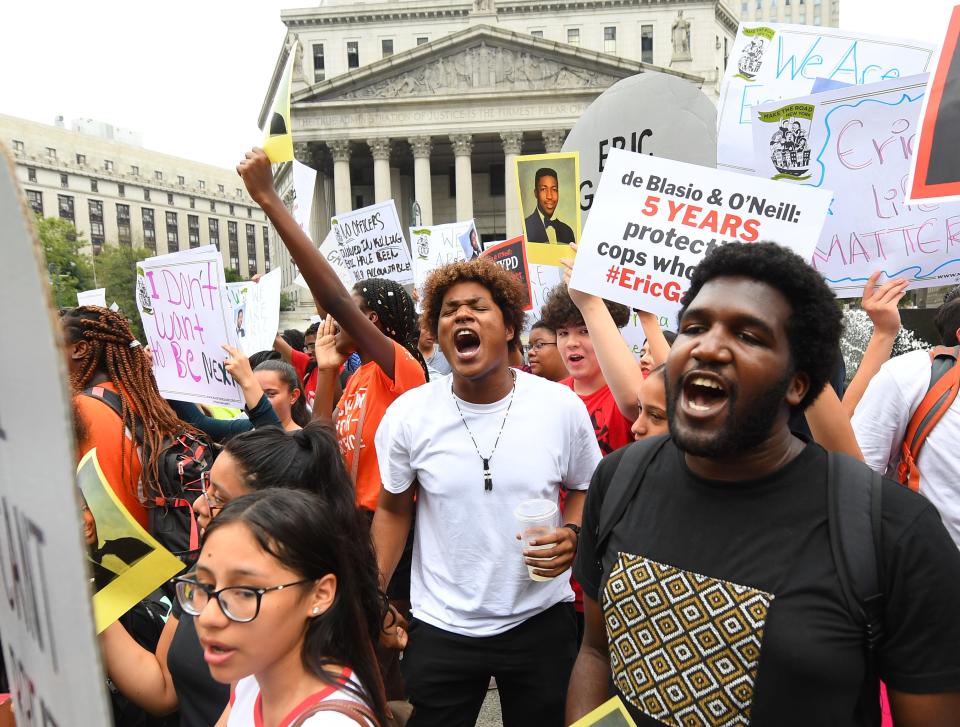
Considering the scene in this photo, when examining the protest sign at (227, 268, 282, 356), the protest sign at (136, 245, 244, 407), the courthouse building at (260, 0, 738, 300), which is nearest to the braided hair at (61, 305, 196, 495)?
Result: the protest sign at (136, 245, 244, 407)

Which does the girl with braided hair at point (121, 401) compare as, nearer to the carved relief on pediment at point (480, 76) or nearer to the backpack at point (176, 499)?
the backpack at point (176, 499)

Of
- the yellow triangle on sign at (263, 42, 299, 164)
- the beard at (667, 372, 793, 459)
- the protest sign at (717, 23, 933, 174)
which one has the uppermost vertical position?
the protest sign at (717, 23, 933, 174)

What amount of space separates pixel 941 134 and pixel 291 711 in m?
2.88

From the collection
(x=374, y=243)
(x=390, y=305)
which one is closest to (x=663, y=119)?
(x=390, y=305)

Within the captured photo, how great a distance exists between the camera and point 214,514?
83.4 inches

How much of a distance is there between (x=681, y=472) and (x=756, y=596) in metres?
0.32

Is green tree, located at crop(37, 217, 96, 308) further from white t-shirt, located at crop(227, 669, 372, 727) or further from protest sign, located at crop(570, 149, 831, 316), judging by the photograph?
white t-shirt, located at crop(227, 669, 372, 727)

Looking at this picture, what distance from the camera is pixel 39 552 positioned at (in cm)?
55

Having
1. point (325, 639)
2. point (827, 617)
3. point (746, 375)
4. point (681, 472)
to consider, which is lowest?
point (325, 639)

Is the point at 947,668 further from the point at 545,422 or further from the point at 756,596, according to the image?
the point at 545,422

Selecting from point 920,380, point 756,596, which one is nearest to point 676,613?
point 756,596

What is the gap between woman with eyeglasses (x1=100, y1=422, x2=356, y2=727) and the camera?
1.86m

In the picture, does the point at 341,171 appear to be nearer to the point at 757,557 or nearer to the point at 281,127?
the point at 281,127

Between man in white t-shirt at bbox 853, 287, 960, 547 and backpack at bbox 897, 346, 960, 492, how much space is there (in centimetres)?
2
